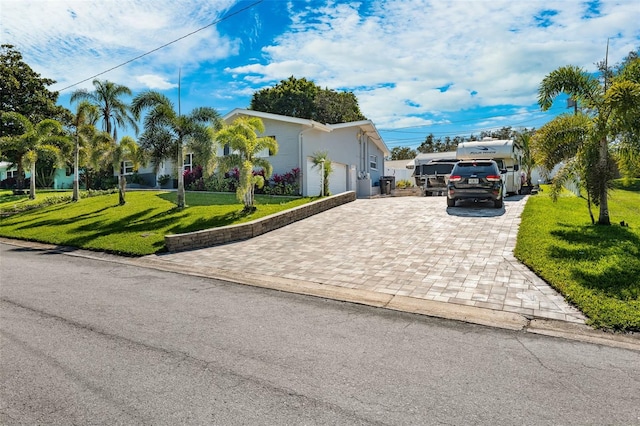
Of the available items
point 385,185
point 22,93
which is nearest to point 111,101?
point 22,93

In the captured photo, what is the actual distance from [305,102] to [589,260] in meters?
38.0

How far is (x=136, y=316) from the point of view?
5.27m

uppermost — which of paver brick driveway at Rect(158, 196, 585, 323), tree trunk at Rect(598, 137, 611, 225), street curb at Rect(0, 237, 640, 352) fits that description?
tree trunk at Rect(598, 137, 611, 225)

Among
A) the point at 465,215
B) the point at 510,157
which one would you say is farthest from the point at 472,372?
the point at 510,157

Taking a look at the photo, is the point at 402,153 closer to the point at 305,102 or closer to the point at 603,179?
the point at 305,102

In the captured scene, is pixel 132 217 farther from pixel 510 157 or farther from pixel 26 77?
pixel 26 77

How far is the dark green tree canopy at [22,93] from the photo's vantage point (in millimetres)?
30344

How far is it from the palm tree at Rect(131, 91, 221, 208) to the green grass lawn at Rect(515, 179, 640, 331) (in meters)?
11.9

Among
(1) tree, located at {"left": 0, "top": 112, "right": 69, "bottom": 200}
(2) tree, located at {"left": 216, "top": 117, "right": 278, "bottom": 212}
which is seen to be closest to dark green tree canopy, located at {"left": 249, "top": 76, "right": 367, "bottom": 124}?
(1) tree, located at {"left": 0, "top": 112, "right": 69, "bottom": 200}

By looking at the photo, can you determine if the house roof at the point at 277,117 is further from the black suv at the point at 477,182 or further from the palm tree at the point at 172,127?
the black suv at the point at 477,182

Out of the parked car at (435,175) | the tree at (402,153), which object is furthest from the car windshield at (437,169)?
the tree at (402,153)

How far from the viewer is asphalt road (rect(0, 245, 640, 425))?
298cm

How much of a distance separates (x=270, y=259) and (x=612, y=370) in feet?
22.1

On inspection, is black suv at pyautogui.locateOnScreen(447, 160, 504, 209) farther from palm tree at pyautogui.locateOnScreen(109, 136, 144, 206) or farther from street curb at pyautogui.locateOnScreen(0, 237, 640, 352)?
palm tree at pyautogui.locateOnScreen(109, 136, 144, 206)
